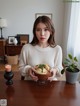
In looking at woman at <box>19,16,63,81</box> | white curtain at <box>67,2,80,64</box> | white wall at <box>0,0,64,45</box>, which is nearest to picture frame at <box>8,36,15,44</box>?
white wall at <box>0,0,64,45</box>

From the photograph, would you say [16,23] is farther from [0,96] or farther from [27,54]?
[0,96]

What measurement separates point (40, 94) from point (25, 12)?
3365 millimetres

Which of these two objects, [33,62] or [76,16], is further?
[76,16]

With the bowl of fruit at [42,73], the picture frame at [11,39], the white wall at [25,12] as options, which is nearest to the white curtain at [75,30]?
the white wall at [25,12]

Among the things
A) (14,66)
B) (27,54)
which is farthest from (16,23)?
(27,54)

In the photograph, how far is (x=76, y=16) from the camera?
3021mm

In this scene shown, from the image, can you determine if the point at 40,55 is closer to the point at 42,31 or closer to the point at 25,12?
the point at 42,31

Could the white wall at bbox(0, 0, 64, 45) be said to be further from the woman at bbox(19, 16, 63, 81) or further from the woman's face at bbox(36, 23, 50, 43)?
the woman's face at bbox(36, 23, 50, 43)

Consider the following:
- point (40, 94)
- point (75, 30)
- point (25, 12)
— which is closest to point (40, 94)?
point (40, 94)

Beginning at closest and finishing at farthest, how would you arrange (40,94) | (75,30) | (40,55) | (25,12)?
(40,94) < (40,55) < (75,30) < (25,12)

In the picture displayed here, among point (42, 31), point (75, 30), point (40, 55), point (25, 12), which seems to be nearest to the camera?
point (42, 31)

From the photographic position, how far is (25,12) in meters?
4.04

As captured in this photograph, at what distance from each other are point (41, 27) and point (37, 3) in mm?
2962

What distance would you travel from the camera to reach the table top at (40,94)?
0.93 meters
